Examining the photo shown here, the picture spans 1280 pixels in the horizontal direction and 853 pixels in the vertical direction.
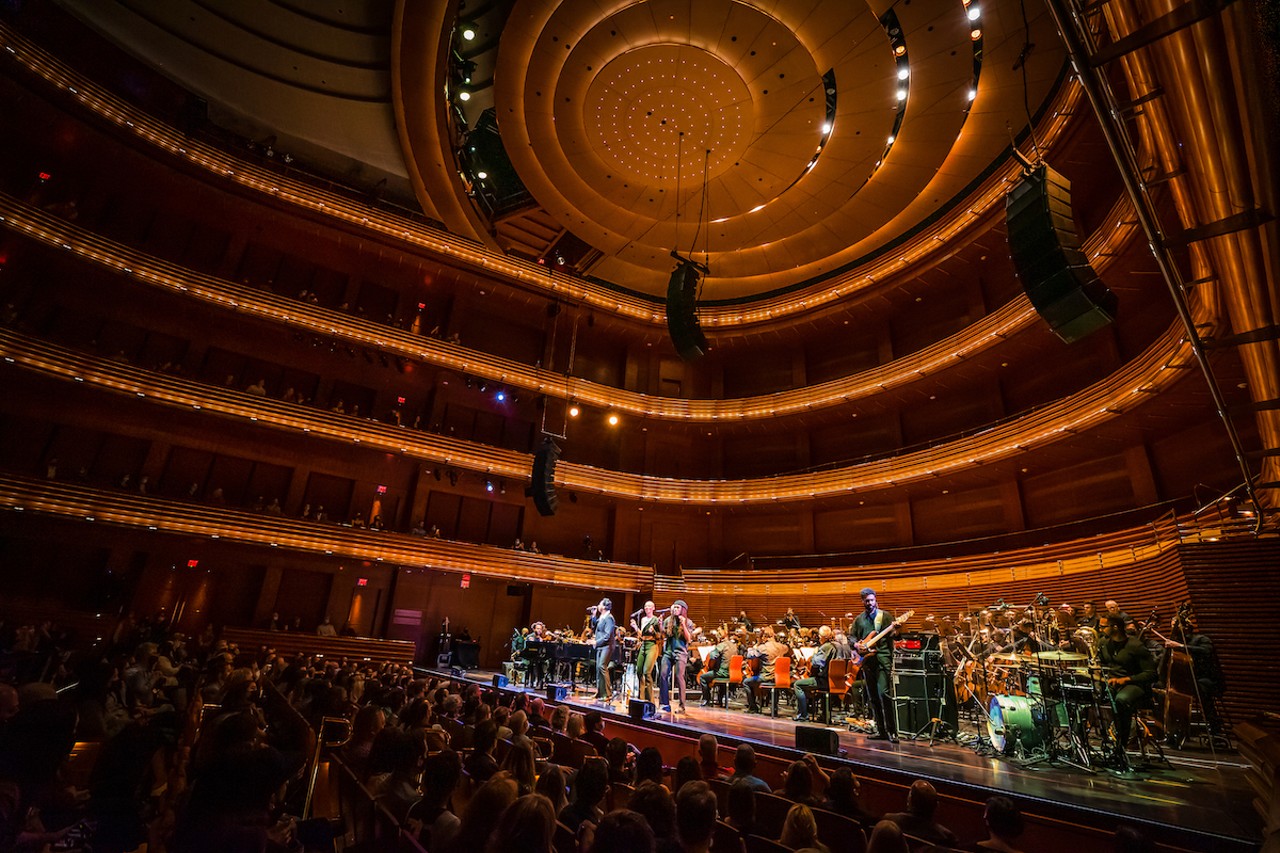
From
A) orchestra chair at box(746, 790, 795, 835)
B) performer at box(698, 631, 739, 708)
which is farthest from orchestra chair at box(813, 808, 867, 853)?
performer at box(698, 631, 739, 708)

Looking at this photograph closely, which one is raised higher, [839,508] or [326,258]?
[326,258]

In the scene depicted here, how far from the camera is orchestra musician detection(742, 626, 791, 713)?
34.0 ft

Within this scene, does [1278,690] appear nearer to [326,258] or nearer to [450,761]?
[450,761]

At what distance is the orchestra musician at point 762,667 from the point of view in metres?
10.4

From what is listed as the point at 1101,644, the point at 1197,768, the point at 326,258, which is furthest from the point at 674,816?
the point at 326,258

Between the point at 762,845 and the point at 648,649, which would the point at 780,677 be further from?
the point at 762,845

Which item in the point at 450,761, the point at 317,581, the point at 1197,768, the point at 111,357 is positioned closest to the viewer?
the point at 450,761

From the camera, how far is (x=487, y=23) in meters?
13.0

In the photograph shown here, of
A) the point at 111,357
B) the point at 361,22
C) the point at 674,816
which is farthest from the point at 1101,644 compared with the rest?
the point at 111,357

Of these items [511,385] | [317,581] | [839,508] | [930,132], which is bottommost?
[317,581]

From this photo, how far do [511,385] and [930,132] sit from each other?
523 inches

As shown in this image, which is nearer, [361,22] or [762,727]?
[762,727]

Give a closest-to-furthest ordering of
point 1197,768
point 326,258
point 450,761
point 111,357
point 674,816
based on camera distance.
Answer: point 674,816 → point 450,761 → point 1197,768 → point 111,357 → point 326,258

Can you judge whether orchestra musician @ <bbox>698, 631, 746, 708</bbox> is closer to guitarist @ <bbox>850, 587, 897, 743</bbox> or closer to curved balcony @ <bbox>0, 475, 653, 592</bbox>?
guitarist @ <bbox>850, 587, 897, 743</bbox>
